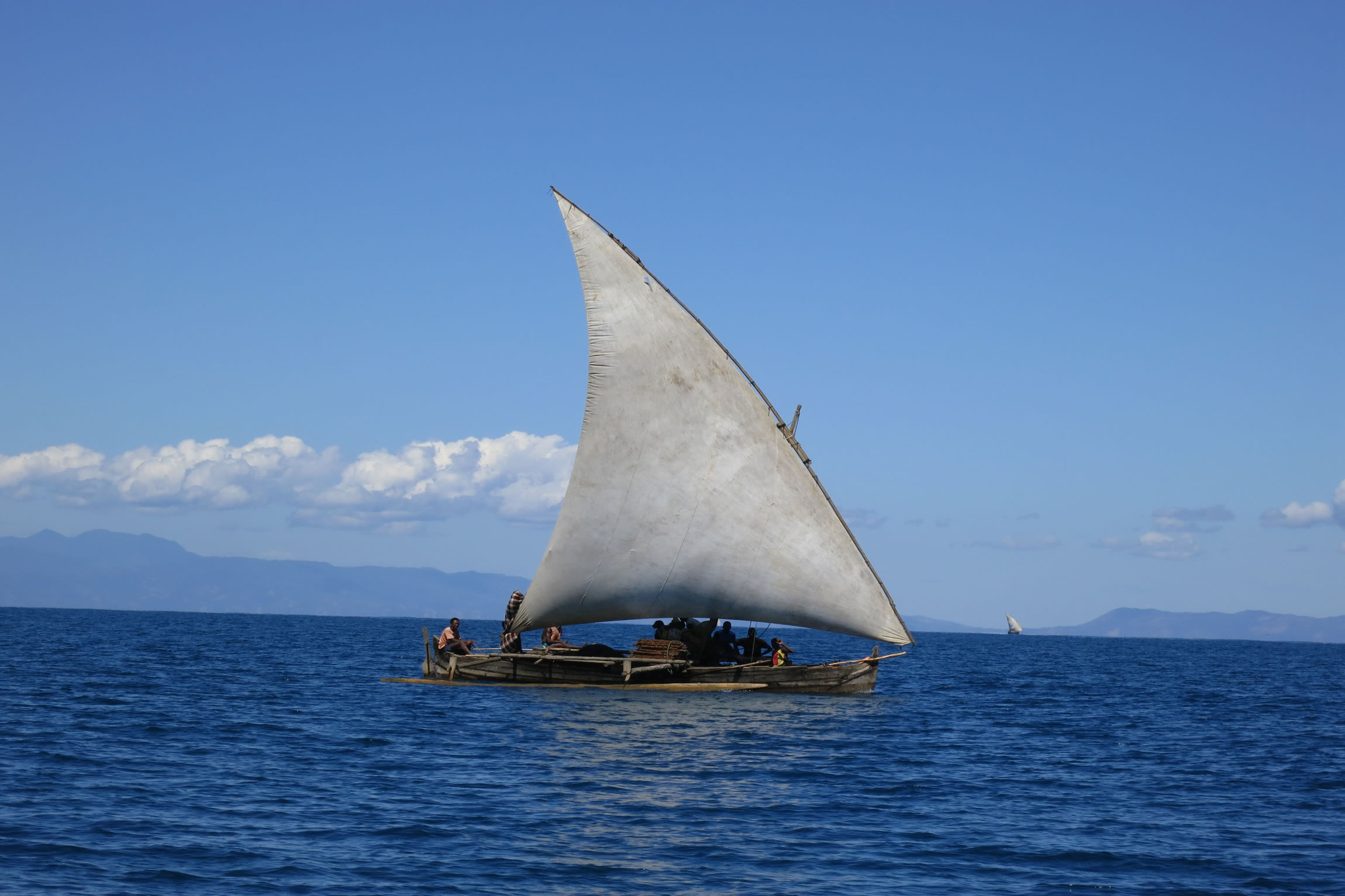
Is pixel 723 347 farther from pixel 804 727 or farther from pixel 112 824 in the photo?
pixel 112 824

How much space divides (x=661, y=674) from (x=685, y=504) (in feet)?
16.6

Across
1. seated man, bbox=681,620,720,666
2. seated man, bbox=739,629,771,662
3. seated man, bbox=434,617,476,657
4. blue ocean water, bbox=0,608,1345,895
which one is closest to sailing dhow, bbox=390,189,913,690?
seated man, bbox=681,620,720,666

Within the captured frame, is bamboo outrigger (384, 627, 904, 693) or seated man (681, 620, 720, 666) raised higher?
seated man (681, 620, 720, 666)

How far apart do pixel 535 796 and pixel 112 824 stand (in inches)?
268

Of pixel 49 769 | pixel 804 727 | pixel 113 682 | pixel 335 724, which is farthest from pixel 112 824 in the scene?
pixel 113 682

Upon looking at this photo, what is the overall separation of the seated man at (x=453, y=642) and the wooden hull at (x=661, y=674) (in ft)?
2.98

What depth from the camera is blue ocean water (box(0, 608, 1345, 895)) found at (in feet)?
53.6

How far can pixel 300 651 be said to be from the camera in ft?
235

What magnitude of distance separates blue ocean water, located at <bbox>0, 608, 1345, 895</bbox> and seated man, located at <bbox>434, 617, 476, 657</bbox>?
4.85ft

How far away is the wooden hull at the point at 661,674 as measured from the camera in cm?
3522

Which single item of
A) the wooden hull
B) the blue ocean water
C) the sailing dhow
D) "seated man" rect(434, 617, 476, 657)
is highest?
the sailing dhow

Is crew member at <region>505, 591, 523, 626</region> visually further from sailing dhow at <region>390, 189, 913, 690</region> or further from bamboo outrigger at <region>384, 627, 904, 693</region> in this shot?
sailing dhow at <region>390, 189, 913, 690</region>

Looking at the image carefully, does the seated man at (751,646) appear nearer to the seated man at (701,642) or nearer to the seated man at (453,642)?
the seated man at (701,642)

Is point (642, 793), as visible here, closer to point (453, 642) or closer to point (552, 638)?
point (552, 638)
